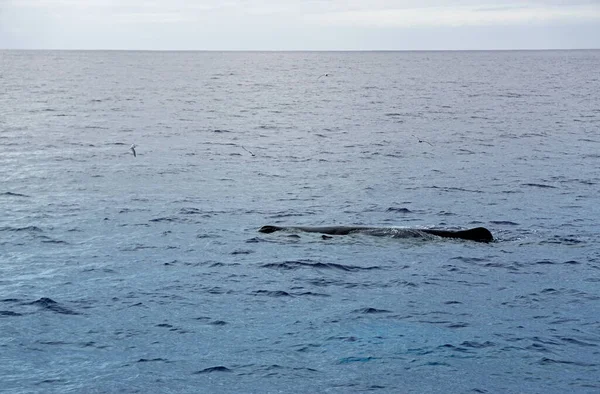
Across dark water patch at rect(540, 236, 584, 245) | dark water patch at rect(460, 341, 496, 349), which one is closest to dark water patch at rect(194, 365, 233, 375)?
dark water patch at rect(460, 341, 496, 349)

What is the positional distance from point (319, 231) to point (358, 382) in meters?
11.8

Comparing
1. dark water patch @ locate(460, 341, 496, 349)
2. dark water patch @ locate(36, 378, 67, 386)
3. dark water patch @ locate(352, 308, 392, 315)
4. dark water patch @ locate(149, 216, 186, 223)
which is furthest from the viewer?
dark water patch @ locate(149, 216, 186, 223)

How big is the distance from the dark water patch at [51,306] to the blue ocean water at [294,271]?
5cm

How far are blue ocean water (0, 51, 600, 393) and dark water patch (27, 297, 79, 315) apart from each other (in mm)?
47

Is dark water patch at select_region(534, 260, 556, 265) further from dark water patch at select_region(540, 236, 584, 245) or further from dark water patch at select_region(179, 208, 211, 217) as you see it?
dark water patch at select_region(179, 208, 211, 217)

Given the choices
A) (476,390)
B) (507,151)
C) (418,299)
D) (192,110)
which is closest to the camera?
(476,390)

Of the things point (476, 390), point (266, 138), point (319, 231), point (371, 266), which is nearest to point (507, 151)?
point (266, 138)

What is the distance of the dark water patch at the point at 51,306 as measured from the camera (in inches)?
741

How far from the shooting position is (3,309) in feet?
62.1

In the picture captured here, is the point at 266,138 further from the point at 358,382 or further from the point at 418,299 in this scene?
the point at 358,382

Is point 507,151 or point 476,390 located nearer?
point 476,390

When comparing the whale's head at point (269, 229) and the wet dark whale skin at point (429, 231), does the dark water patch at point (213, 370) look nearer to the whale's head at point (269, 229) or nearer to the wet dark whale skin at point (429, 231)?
the wet dark whale skin at point (429, 231)

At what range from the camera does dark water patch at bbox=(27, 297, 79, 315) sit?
1881 cm

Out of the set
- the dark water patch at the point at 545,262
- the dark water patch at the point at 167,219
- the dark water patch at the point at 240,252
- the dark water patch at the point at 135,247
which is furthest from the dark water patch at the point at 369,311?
the dark water patch at the point at 167,219
